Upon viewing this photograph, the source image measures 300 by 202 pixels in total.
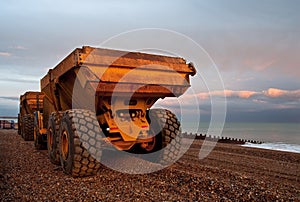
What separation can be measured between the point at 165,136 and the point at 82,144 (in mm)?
2076

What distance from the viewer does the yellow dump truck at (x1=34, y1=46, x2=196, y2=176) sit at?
531 centimetres

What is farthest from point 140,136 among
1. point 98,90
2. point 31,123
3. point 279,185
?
point 31,123

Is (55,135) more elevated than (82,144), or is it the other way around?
(55,135)

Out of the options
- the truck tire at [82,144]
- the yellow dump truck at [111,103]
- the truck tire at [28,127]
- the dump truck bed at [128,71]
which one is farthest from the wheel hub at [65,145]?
the truck tire at [28,127]

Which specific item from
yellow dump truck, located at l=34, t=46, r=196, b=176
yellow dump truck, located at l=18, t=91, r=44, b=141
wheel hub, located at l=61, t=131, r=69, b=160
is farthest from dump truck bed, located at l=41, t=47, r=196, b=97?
yellow dump truck, located at l=18, t=91, r=44, b=141

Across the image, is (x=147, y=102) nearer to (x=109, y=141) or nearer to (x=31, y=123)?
(x=109, y=141)

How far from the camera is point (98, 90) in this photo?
5.48 metres

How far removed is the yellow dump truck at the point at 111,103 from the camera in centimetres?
531

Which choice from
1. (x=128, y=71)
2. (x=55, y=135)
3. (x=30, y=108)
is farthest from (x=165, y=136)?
(x=30, y=108)

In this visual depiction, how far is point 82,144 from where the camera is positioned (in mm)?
5184

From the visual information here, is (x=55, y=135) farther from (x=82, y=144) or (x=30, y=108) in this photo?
(x=30, y=108)

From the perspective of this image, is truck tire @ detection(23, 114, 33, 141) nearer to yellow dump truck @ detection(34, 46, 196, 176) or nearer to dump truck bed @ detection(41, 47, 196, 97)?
yellow dump truck @ detection(34, 46, 196, 176)

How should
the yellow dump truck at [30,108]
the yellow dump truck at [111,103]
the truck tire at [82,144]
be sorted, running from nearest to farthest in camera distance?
1. the truck tire at [82,144]
2. the yellow dump truck at [111,103]
3. the yellow dump truck at [30,108]

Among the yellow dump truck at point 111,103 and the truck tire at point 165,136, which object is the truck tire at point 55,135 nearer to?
the yellow dump truck at point 111,103
